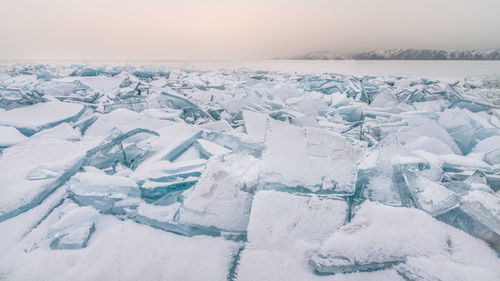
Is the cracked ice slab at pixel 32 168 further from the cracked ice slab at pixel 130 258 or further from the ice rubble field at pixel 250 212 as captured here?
the cracked ice slab at pixel 130 258

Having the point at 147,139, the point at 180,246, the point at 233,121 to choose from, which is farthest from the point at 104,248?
the point at 233,121

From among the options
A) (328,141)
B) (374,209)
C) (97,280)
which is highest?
(328,141)

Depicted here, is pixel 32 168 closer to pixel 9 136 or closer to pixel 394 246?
pixel 9 136

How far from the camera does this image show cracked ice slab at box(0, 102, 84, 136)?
69.8 inches

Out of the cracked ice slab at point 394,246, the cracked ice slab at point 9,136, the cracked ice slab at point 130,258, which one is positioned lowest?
the cracked ice slab at point 130,258

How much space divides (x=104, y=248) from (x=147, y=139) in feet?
2.94

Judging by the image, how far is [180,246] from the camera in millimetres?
800

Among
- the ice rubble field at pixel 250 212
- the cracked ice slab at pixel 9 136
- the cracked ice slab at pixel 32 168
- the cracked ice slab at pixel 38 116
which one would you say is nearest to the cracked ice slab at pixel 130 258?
the ice rubble field at pixel 250 212

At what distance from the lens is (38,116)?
6.50 feet

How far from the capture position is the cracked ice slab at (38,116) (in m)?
1.77

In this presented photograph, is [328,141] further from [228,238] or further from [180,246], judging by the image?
[180,246]

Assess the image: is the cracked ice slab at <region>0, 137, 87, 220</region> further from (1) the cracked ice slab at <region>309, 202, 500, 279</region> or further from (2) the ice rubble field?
(1) the cracked ice slab at <region>309, 202, 500, 279</region>

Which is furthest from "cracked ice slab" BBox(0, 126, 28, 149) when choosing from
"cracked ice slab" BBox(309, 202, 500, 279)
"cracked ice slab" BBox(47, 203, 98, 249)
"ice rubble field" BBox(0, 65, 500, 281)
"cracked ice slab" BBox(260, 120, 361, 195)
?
"cracked ice slab" BBox(309, 202, 500, 279)

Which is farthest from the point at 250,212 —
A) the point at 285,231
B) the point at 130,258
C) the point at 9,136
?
the point at 9,136
